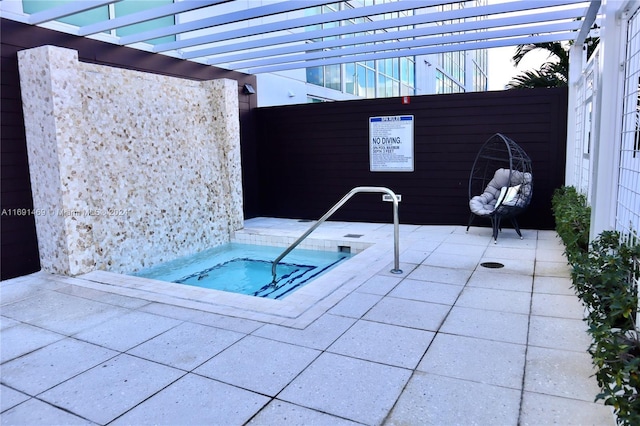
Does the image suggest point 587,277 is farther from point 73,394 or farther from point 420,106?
point 420,106

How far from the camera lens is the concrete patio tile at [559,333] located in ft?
8.57

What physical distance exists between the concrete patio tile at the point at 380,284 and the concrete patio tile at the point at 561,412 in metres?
1.70

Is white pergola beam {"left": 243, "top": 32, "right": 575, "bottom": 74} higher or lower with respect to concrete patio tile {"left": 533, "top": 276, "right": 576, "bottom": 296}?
higher

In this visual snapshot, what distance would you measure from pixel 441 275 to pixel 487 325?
1228 mm

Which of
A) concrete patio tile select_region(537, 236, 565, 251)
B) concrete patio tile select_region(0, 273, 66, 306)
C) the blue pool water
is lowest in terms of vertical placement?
the blue pool water

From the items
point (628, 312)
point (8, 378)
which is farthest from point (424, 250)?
point (8, 378)

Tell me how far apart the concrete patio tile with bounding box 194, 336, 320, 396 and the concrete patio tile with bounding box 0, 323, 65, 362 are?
1.23 metres

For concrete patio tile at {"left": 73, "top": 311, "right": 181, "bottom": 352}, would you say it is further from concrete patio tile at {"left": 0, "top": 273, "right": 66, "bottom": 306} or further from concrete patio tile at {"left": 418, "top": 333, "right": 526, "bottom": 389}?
concrete patio tile at {"left": 418, "top": 333, "right": 526, "bottom": 389}

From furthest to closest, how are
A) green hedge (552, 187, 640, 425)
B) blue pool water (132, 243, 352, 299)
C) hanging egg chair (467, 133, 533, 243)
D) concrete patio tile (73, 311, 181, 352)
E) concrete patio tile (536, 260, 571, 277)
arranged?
1. hanging egg chair (467, 133, 533, 243)
2. blue pool water (132, 243, 352, 299)
3. concrete patio tile (536, 260, 571, 277)
4. concrete patio tile (73, 311, 181, 352)
5. green hedge (552, 187, 640, 425)

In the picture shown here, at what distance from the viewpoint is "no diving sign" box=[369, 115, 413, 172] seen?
705 cm

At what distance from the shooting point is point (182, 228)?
5.99 metres

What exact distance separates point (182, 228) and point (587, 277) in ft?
16.6

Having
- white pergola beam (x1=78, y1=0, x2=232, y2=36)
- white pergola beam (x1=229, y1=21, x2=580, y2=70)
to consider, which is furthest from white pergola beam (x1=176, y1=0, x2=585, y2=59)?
white pergola beam (x1=78, y1=0, x2=232, y2=36)

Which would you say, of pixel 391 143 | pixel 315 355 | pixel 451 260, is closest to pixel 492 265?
pixel 451 260
